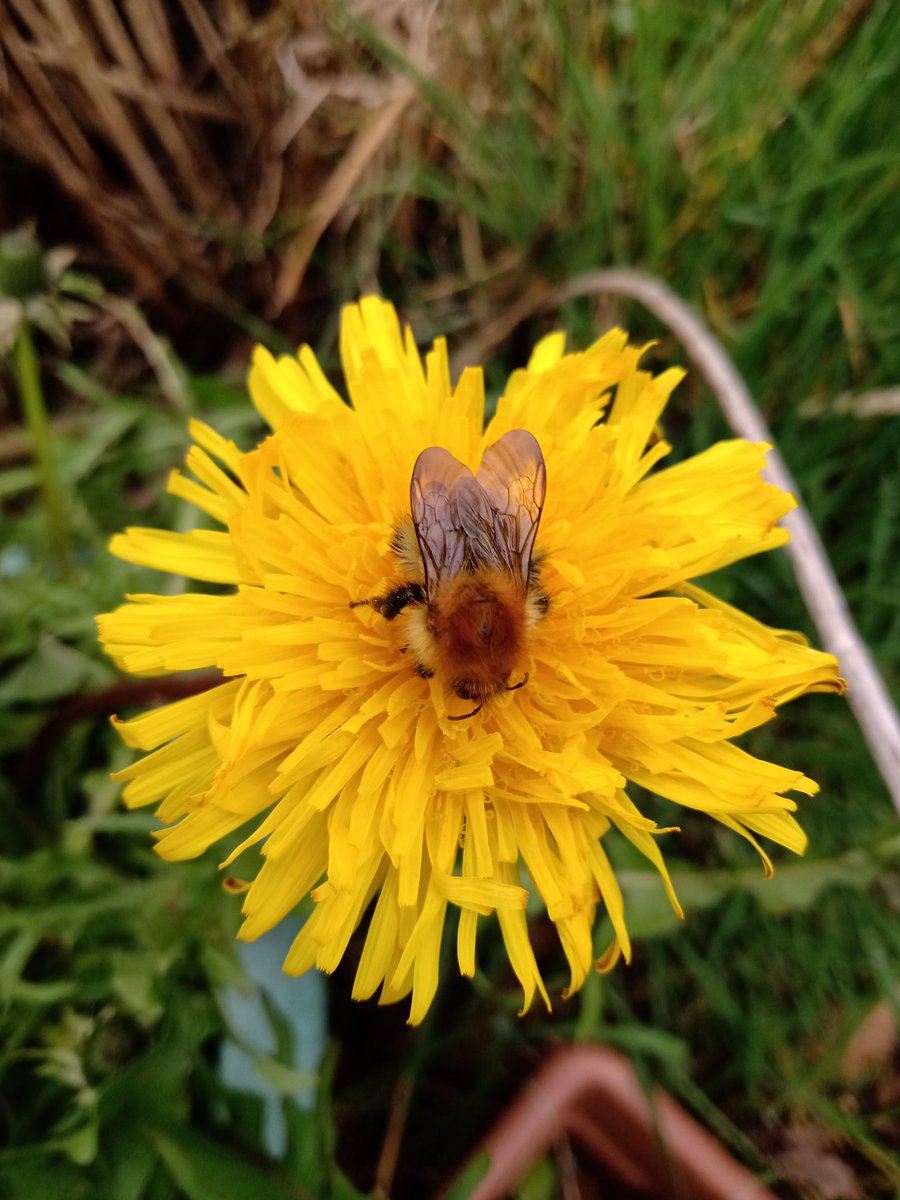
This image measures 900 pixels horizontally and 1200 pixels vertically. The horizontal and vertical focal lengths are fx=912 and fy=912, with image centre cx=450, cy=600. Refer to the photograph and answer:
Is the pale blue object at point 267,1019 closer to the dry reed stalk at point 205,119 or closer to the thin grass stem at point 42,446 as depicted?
the thin grass stem at point 42,446

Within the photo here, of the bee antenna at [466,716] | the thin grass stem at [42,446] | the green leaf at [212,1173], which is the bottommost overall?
the green leaf at [212,1173]

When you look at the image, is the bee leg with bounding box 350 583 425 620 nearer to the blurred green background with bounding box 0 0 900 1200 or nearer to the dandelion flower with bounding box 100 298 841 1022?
the dandelion flower with bounding box 100 298 841 1022

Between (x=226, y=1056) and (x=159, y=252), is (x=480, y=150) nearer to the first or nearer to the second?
(x=159, y=252)

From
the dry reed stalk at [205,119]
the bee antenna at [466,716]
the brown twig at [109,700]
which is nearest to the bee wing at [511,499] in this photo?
the bee antenna at [466,716]

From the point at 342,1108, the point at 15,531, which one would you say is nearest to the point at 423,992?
the point at 342,1108

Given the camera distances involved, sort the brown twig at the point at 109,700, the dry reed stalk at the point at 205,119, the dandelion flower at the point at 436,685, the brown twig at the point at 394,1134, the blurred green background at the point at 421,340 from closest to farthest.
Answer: the dandelion flower at the point at 436,685, the brown twig at the point at 109,700, the blurred green background at the point at 421,340, the brown twig at the point at 394,1134, the dry reed stalk at the point at 205,119

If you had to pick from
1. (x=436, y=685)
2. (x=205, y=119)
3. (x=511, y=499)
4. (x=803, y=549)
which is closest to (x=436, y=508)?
(x=511, y=499)

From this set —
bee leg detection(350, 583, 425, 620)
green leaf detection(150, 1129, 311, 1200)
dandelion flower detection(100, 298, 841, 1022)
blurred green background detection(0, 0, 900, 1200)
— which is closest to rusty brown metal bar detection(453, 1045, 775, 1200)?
blurred green background detection(0, 0, 900, 1200)
